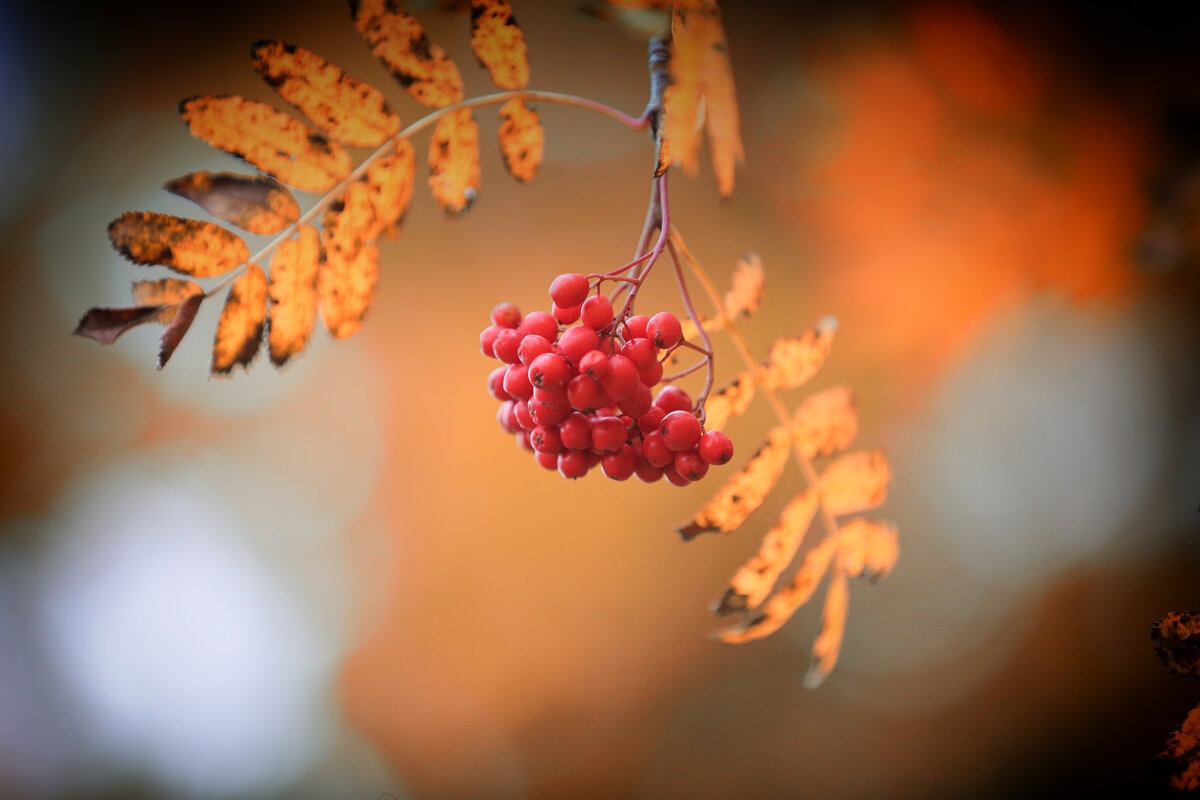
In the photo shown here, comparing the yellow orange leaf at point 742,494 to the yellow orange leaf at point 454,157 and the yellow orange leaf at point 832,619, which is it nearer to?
the yellow orange leaf at point 832,619

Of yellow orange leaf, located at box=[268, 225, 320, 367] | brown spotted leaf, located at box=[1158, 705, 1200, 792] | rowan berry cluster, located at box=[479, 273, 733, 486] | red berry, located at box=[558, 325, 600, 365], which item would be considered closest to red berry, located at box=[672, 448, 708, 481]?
rowan berry cluster, located at box=[479, 273, 733, 486]

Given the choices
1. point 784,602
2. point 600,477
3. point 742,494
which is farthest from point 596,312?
point 600,477

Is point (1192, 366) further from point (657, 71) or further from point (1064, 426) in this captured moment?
point (657, 71)

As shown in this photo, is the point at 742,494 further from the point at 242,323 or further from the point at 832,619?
the point at 242,323

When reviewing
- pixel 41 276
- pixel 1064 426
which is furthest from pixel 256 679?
pixel 1064 426

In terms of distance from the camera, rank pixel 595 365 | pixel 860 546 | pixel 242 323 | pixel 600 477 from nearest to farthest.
→ pixel 595 365
pixel 242 323
pixel 860 546
pixel 600 477

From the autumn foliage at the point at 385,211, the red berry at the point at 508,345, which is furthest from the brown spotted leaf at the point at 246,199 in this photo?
the red berry at the point at 508,345
